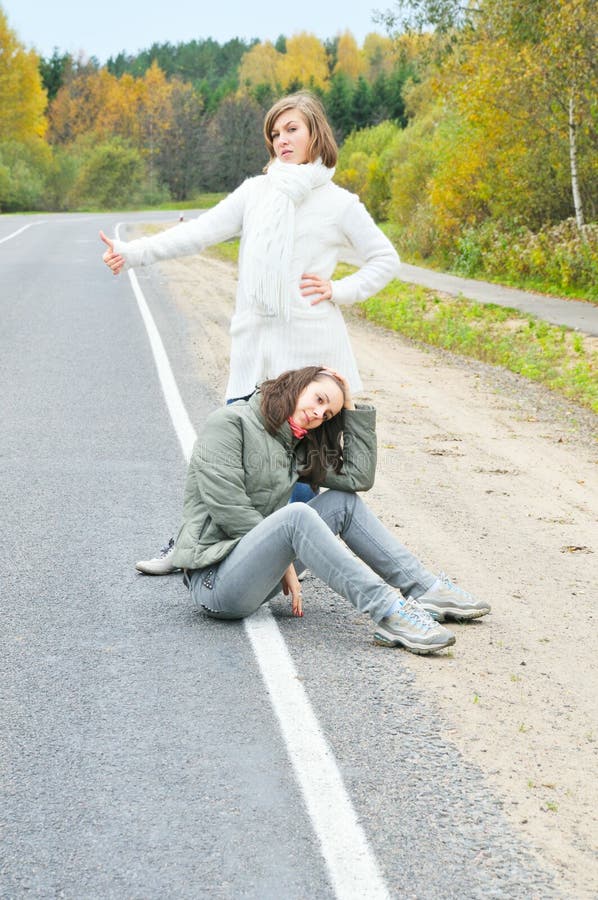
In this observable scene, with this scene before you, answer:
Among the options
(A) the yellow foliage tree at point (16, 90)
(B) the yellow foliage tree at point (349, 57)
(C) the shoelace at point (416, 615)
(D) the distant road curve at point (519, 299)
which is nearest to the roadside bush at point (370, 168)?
(D) the distant road curve at point (519, 299)

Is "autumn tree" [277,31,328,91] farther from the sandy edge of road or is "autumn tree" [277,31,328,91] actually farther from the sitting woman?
the sitting woman

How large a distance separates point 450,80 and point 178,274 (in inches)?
271

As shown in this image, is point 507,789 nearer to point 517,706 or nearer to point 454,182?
point 517,706

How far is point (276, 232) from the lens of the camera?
182 inches

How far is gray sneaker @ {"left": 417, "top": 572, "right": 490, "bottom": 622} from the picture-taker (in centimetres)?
486

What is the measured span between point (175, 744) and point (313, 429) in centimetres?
165

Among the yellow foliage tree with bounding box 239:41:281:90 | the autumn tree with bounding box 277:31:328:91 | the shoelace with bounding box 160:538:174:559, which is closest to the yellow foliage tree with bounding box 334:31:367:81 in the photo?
the autumn tree with bounding box 277:31:328:91

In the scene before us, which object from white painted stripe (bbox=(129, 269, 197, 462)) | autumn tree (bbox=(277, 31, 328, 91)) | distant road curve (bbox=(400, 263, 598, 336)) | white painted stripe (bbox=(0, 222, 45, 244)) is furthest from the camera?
autumn tree (bbox=(277, 31, 328, 91))

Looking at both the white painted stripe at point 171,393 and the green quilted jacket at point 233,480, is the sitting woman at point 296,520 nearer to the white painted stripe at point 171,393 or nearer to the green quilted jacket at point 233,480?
the green quilted jacket at point 233,480

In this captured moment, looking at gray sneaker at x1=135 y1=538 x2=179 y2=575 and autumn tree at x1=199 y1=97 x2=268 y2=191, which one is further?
autumn tree at x1=199 y1=97 x2=268 y2=191

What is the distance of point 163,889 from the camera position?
288 cm

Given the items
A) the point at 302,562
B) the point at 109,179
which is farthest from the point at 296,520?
the point at 109,179

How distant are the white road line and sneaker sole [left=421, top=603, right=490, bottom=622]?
64 centimetres

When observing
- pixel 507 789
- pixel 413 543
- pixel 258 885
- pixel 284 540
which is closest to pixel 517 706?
pixel 507 789
